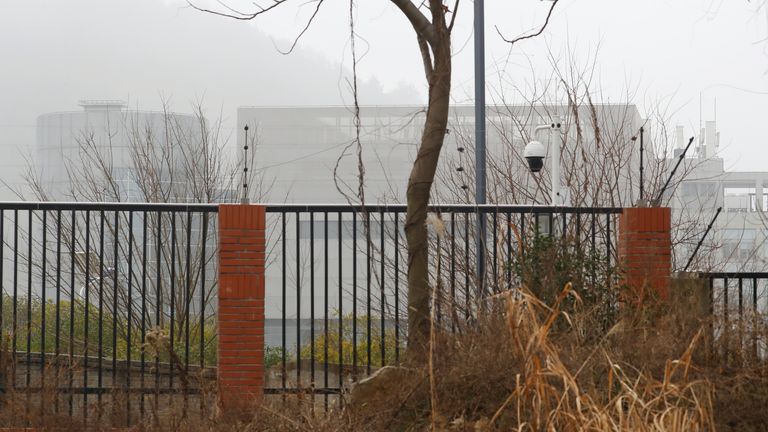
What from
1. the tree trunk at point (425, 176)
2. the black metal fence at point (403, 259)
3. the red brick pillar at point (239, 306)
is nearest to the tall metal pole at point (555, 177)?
the black metal fence at point (403, 259)

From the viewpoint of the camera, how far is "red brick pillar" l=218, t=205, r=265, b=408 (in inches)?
343

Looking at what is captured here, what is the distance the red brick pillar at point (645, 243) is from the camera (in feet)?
30.5

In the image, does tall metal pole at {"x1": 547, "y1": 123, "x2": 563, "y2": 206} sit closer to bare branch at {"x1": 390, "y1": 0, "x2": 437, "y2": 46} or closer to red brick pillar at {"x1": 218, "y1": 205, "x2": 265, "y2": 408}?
red brick pillar at {"x1": 218, "y1": 205, "x2": 265, "y2": 408}

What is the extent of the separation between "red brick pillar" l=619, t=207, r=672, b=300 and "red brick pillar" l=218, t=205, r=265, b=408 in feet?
11.8

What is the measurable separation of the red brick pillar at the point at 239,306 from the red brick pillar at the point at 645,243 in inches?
142

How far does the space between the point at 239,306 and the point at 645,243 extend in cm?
407

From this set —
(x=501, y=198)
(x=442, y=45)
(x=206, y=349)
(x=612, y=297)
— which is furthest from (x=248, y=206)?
(x=501, y=198)

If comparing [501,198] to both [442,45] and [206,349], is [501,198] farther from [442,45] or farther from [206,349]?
[442,45]

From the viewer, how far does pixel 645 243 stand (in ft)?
31.0

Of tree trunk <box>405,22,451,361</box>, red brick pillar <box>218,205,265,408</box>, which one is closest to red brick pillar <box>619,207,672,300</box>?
tree trunk <box>405,22,451,361</box>

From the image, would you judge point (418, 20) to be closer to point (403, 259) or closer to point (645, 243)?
point (645, 243)

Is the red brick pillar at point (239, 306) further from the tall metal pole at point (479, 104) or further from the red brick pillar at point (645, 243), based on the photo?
the tall metal pole at point (479, 104)

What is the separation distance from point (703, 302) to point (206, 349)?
956 centimetres

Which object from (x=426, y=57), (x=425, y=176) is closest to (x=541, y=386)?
(x=425, y=176)
